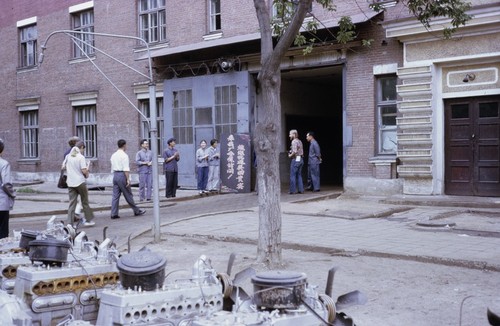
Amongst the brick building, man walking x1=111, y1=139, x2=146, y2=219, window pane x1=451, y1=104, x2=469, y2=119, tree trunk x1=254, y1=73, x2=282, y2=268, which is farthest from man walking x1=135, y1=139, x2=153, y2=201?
tree trunk x1=254, y1=73, x2=282, y2=268

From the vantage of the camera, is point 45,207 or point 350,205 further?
point 45,207

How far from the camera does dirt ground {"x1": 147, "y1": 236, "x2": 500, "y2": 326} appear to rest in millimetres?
6359

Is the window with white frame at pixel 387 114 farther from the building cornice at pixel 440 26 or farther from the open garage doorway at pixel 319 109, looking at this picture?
the open garage doorway at pixel 319 109

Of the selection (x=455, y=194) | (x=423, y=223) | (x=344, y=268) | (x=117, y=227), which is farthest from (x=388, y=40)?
(x=344, y=268)

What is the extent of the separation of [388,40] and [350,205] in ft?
15.7

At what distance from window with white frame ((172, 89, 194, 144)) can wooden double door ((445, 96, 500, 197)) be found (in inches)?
366

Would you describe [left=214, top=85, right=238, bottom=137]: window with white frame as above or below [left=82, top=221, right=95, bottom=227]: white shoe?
above

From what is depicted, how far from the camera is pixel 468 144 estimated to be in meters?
16.1

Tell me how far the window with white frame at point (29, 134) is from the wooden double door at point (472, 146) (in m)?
19.3

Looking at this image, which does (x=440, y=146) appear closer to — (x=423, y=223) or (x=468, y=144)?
(x=468, y=144)

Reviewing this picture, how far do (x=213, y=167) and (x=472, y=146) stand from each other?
27.5 ft

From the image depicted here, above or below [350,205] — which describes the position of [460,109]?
above

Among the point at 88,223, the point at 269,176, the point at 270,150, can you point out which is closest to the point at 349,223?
the point at 269,176

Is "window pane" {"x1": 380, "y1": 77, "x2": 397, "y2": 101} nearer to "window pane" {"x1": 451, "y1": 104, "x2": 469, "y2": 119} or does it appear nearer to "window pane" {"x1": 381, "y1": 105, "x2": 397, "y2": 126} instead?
"window pane" {"x1": 381, "y1": 105, "x2": 397, "y2": 126}
